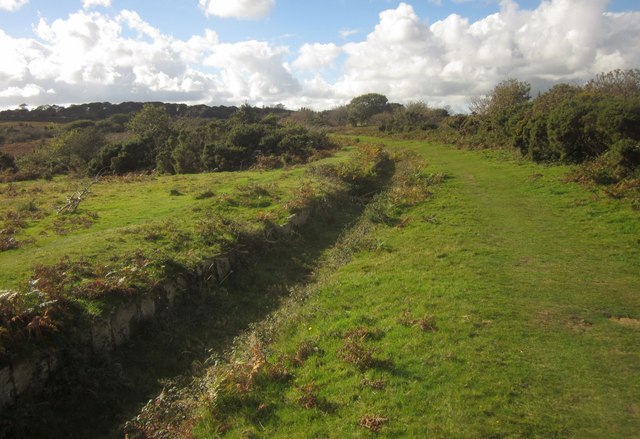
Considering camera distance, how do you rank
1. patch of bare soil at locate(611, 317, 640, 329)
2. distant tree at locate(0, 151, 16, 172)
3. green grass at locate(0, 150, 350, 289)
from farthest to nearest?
distant tree at locate(0, 151, 16, 172) → green grass at locate(0, 150, 350, 289) → patch of bare soil at locate(611, 317, 640, 329)

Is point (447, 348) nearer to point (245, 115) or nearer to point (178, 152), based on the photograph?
point (178, 152)

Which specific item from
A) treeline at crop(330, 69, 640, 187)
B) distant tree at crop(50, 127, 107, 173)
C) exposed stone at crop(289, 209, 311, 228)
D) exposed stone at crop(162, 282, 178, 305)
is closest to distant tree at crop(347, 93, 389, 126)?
treeline at crop(330, 69, 640, 187)

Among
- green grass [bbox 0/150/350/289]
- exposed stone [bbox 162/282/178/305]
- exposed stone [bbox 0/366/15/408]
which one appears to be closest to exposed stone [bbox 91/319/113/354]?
exposed stone [bbox 0/366/15/408]

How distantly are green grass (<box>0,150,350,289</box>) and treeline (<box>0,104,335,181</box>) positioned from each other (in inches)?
340

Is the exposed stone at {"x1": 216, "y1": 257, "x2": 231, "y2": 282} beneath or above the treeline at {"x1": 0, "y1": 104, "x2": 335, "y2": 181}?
beneath

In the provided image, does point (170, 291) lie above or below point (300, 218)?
below

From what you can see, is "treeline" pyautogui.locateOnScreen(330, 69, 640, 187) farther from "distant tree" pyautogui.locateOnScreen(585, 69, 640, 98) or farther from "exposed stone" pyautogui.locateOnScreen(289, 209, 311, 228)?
"exposed stone" pyautogui.locateOnScreen(289, 209, 311, 228)

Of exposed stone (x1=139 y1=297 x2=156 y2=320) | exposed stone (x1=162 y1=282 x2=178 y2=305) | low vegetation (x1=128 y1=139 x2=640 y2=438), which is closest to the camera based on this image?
low vegetation (x1=128 y1=139 x2=640 y2=438)

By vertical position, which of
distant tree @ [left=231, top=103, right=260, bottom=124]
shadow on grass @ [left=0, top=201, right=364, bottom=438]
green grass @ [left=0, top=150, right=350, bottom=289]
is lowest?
shadow on grass @ [left=0, top=201, right=364, bottom=438]

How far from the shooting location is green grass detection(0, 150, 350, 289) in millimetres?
14214

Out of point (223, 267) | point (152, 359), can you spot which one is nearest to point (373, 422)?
point (152, 359)

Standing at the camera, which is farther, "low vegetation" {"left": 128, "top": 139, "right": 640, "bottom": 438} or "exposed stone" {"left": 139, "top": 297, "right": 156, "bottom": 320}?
"exposed stone" {"left": 139, "top": 297, "right": 156, "bottom": 320}

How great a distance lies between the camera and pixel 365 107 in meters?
112

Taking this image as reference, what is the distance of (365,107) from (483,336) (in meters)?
107
